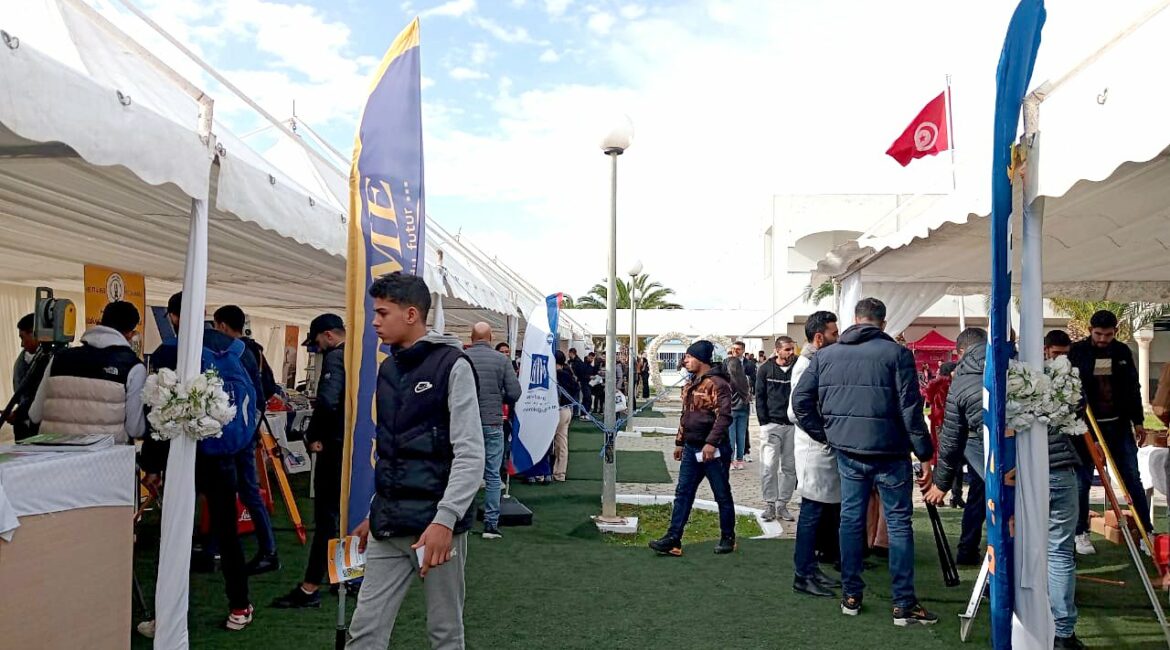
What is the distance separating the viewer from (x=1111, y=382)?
19.4 feet

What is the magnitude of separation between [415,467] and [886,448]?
9.52 feet

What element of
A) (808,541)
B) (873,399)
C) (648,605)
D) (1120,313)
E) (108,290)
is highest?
(1120,313)

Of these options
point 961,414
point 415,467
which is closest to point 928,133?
point 961,414

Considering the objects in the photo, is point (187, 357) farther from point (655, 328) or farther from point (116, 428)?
point (655, 328)

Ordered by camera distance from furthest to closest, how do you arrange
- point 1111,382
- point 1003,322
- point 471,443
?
1. point 1111,382
2. point 1003,322
3. point 471,443

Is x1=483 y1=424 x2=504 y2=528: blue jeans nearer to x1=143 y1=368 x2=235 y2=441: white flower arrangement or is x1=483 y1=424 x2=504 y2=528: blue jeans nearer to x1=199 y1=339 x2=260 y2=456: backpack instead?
x1=199 y1=339 x2=260 y2=456: backpack

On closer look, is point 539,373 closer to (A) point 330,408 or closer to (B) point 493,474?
(B) point 493,474

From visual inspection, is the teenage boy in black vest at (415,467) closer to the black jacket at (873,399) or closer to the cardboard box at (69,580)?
the cardboard box at (69,580)

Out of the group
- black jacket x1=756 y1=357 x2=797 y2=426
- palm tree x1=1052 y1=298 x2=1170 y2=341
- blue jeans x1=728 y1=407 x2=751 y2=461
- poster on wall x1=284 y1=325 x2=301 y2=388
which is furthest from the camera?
palm tree x1=1052 y1=298 x2=1170 y2=341

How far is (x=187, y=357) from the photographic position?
3.69 m

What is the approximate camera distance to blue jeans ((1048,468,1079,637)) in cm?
404

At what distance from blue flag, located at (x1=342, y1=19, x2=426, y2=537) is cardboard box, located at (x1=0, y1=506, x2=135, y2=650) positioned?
91 centimetres

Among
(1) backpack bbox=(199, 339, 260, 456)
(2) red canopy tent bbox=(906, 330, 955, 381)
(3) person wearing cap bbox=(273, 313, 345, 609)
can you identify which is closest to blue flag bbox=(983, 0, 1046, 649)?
(3) person wearing cap bbox=(273, 313, 345, 609)

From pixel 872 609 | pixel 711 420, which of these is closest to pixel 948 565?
pixel 872 609
